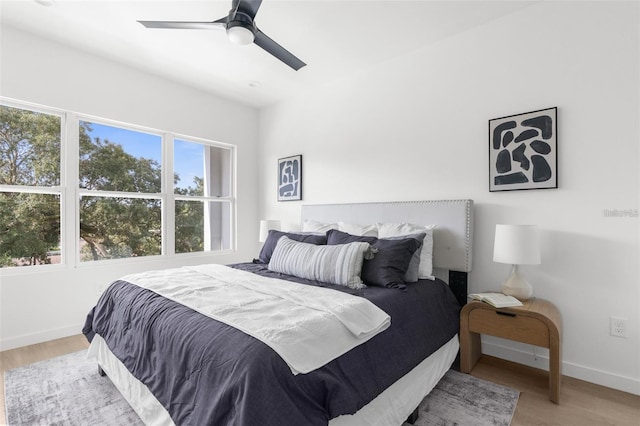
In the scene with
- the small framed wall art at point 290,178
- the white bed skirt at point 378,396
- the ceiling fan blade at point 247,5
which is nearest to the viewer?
the white bed skirt at point 378,396

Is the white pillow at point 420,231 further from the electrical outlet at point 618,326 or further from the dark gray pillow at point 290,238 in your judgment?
the electrical outlet at point 618,326

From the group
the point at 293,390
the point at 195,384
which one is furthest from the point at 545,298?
the point at 195,384

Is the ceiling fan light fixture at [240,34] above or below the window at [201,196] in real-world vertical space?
above

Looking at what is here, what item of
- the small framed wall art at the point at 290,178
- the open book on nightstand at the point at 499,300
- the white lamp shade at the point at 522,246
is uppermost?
the small framed wall art at the point at 290,178

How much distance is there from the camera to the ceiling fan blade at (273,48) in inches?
83.3

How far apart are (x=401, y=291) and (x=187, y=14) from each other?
8.86 feet

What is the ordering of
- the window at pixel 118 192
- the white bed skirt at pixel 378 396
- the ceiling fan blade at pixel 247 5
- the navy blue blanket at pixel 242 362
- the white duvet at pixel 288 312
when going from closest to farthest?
the navy blue blanket at pixel 242 362 → the white duvet at pixel 288 312 → the white bed skirt at pixel 378 396 → the ceiling fan blade at pixel 247 5 → the window at pixel 118 192

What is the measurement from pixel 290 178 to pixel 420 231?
2154mm

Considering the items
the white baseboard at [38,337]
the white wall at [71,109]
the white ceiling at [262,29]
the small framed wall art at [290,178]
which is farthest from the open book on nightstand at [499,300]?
the white baseboard at [38,337]

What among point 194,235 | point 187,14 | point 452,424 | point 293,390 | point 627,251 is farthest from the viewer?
point 194,235

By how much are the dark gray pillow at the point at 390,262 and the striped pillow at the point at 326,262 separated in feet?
0.24

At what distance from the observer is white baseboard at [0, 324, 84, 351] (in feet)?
8.86

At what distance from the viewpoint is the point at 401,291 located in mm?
2047

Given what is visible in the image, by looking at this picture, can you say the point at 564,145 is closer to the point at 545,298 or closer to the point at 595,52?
the point at 595,52
